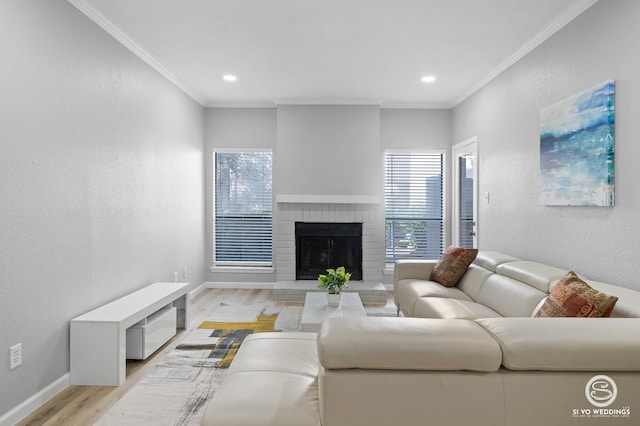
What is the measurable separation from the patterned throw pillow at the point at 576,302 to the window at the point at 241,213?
4301 millimetres

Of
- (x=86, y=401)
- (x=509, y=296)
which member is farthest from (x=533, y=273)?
(x=86, y=401)

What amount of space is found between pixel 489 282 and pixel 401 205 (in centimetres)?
270

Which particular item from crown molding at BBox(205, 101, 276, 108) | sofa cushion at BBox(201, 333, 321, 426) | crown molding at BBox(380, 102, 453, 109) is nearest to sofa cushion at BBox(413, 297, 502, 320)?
sofa cushion at BBox(201, 333, 321, 426)

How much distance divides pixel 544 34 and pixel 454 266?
2238 millimetres

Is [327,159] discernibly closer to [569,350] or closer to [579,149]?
[579,149]

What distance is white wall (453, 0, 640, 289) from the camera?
2391 mm

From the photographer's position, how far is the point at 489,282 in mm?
3352

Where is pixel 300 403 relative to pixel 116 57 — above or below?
below

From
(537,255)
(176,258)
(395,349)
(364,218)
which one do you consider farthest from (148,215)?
(537,255)

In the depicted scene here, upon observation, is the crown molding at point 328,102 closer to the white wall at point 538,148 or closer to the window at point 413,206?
the window at point 413,206

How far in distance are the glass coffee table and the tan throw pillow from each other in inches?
36.8

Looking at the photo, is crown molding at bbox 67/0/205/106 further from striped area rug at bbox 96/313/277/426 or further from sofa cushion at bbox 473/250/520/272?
sofa cushion at bbox 473/250/520/272

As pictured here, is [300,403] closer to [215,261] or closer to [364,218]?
[364,218]

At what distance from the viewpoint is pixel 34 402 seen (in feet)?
7.71
